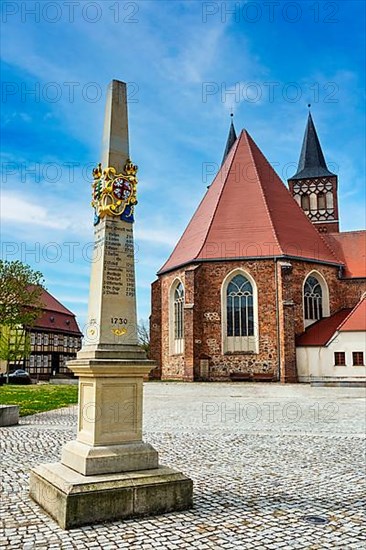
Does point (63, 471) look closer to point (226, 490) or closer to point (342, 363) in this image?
point (226, 490)

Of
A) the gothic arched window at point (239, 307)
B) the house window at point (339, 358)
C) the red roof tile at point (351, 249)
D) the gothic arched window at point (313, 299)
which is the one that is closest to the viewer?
the house window at point (339, 358)

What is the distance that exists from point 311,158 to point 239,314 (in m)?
21.0

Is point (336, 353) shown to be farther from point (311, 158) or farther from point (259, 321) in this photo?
point (311, 158)

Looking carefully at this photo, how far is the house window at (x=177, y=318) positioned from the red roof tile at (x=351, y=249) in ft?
35.0

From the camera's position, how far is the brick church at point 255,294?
28844mm

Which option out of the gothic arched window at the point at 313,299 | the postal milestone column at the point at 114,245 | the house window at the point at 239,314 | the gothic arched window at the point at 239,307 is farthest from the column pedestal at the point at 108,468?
the gothic arched window at the point at 313,299

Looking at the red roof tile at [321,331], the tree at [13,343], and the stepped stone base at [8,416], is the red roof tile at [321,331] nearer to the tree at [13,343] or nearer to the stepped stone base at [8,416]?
the stepped stone base at [8,416]

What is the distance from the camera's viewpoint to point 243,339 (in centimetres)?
3022

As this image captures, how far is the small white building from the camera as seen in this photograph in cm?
2784

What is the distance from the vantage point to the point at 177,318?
32.8 metres

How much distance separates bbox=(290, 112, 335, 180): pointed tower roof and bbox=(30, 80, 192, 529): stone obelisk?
40678 mm

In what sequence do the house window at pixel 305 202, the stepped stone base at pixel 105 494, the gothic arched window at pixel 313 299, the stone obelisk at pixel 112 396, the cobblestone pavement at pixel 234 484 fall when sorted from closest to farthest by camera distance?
the cobblestone pavement at pixel 234 484 → the stepped stone base at pixel 105 494 → the stone obelisk at pixel 112 396 → the gothic arched window at pixel 313 299 → the house window at pixel 305 202

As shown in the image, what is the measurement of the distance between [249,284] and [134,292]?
25489 millimetres

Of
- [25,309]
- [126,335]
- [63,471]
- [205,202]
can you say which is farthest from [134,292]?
[205,202]
